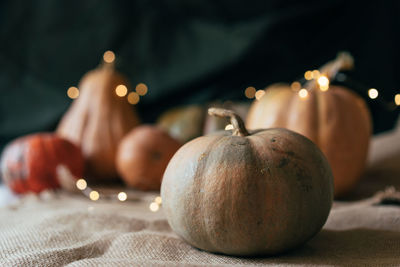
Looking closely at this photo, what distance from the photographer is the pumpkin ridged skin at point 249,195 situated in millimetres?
681

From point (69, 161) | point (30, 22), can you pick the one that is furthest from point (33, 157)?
point (30, 22)

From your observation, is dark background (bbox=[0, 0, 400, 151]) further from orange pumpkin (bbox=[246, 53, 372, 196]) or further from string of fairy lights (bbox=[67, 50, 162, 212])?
orange pumpkin (bbox=[246, 53, 372, 196])

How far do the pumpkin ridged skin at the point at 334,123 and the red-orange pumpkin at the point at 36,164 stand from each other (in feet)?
2.01

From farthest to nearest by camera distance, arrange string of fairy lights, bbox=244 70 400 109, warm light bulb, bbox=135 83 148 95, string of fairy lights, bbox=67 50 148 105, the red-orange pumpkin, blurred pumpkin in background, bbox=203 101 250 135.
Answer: warm light bulb, bbox=135 83 148 95, string of fairy lights, bbox=67 50 148 105, blurred pumpkin in background, bbox=203 101 250 135, the red-orange pumpkin, string of fairy lights, bbox=244 70 400 109

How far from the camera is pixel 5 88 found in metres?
1.95

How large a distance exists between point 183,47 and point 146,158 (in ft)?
2.33

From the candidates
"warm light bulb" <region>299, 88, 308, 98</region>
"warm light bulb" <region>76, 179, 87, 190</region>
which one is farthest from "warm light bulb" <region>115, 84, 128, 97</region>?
"warm light bulb" <region>299, 88, 308, 98</region>

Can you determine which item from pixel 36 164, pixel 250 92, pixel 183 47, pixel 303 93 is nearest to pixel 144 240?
pixel 303 93

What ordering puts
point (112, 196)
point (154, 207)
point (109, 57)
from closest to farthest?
point (154, 207) < point (112, 196) < point (109, 57)

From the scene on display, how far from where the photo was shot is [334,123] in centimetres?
121

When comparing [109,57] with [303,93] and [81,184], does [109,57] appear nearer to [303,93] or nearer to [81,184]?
[81,184]

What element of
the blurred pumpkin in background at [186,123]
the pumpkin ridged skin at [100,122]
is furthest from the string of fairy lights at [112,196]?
the blurred pumpkin in background at [186,123]

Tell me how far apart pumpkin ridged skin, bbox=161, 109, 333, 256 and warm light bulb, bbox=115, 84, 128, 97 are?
0.97m

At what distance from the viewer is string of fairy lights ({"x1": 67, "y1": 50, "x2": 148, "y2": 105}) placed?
1679mm
